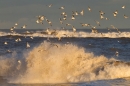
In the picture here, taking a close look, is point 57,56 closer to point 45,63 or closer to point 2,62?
point 45,63

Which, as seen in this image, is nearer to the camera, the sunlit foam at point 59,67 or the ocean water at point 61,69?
the ocean water at point 61,69


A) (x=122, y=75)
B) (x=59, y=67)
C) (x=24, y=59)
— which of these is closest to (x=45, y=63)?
(x=59, y=67)

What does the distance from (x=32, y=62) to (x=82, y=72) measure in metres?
2.30

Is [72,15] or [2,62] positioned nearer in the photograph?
[72,15]

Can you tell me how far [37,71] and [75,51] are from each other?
10.2ft

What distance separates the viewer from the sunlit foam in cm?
1905

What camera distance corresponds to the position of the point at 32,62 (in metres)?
20.7

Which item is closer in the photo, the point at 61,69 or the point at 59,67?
the point at 61,69

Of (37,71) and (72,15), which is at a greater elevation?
(72,15)

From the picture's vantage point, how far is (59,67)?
20.3 m

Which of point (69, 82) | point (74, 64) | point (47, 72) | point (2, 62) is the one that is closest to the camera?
point (69, 82)

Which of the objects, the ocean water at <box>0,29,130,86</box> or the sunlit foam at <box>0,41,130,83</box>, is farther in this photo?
the sunlit foam at <box>0,41,130,83</box>

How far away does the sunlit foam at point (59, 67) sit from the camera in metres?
19.0

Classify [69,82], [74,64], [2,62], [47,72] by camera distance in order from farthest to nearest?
[2,62], [74,64], [47,72], [69,82]
